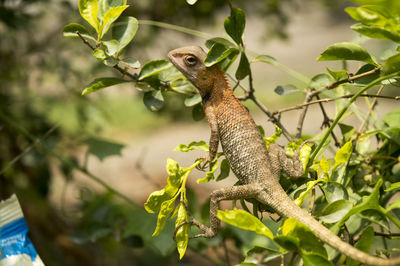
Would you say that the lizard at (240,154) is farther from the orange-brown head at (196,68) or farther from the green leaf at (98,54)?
the green leaf at (98,54)

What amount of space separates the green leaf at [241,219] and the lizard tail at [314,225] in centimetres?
16

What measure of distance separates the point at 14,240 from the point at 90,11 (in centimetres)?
71

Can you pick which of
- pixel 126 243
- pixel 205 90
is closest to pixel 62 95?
pixel 126 243

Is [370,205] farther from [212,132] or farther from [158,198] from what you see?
[212,132]

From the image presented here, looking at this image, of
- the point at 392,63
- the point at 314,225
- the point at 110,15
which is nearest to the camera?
→ the point at 392,63

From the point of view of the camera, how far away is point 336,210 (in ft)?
3.16

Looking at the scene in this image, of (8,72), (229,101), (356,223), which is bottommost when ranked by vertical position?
(356,223)

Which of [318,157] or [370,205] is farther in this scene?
[318,157]

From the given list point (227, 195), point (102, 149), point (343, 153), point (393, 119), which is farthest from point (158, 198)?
point (102, 149)

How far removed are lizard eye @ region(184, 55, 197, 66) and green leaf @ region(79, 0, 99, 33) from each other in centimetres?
44

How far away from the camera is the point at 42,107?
328cm

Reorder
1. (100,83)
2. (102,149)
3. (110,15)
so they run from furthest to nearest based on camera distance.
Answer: (102,149)
(100,83)
(110,15)

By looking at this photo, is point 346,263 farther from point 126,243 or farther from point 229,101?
point 126,243

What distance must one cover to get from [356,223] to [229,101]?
64 cm
